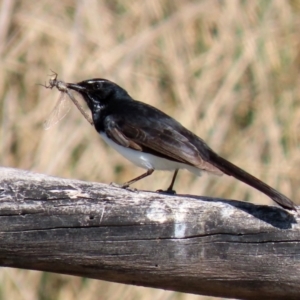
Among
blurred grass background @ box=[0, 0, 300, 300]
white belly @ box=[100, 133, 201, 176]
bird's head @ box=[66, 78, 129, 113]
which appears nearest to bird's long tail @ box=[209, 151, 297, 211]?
white belly @ box=[100, 133, 201, 176]

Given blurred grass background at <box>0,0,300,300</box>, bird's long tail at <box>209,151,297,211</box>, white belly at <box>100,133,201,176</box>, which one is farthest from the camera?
blurred grass background at <box>0,0,300,300</box>

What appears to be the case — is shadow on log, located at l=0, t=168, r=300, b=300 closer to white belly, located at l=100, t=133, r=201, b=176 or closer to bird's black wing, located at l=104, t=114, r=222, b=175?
bird's black wing, located at l=104, t=114, r=222, b=175

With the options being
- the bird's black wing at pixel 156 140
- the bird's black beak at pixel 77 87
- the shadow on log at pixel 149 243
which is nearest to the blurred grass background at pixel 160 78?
the bird's black beak at pixel 77 87

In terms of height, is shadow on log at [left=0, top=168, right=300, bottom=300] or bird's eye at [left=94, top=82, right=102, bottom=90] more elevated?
bird's eye at [left=94, top=82, right=102, bottom=90]

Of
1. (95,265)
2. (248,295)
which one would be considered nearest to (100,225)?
(95,265)

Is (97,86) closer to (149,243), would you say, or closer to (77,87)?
(77,87)

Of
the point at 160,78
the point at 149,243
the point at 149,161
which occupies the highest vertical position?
the point at 160,78

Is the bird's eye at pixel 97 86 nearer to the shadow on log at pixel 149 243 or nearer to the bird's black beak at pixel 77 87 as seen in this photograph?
the bird's black beak at pixel 77 87

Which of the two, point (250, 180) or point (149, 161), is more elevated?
point (149, 161)

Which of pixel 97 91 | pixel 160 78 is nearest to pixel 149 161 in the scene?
pixel 97 91
